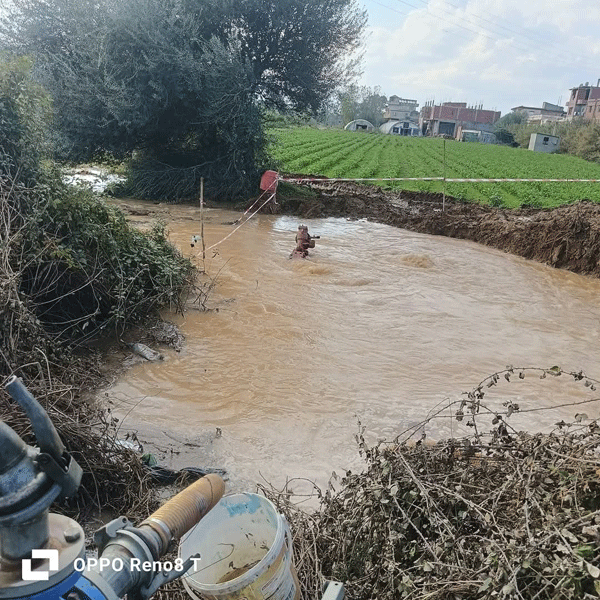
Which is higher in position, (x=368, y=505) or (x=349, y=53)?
(x=349, y=53)

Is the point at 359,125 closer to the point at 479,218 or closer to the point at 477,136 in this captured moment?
the point at 477,136

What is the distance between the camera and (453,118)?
9431 cm

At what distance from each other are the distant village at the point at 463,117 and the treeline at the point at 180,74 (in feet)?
166

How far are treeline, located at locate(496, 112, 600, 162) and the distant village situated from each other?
325 centimetres

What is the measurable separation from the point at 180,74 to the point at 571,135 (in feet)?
170

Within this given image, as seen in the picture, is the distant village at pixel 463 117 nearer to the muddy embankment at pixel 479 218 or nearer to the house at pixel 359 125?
the house at pixel 359 125

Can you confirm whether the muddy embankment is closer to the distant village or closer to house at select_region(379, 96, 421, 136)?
the distant village

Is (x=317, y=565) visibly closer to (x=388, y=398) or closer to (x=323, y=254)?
(x=388, y=398)

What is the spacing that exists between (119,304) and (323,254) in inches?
222

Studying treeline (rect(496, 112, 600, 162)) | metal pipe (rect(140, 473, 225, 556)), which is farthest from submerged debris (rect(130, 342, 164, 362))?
treeline (rect(496, 112, 600, 162))

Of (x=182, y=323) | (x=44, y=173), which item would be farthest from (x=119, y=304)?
(x=44, y=173)

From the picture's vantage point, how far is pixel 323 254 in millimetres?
11172

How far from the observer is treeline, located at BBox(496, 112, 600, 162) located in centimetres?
4706

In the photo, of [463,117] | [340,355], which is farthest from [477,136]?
[340,355]
